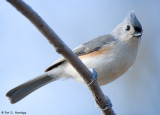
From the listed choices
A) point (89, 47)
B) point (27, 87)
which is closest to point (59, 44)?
point (89, 47)

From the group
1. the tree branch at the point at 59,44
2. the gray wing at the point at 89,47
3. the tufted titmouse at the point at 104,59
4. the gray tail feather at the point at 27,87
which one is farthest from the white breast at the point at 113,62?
the tree branch at the point at 59,44

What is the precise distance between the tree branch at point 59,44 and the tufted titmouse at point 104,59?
60cm

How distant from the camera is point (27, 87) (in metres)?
3.42

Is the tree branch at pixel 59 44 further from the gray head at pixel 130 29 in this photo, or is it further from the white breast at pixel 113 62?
the gray head at pixel 130 29

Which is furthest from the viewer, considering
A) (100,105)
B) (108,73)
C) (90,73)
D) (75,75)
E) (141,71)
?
(141,71)

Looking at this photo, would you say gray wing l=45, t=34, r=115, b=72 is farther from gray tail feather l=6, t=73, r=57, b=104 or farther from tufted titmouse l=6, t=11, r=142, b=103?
gray tail feather l=6, t=73, r=57, b=104

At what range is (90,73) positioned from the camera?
239cm

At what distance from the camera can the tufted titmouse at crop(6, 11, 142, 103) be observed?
3.13 m

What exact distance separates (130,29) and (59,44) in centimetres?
163

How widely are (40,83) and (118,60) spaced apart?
3.28 ft

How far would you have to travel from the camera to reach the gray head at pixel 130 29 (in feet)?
11.2

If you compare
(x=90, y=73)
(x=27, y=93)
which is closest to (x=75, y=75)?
(x=27, y=93)

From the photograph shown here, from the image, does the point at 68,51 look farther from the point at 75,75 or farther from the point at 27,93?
the point at 27,93

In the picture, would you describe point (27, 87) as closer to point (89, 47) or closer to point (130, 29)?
point (89, 47)
